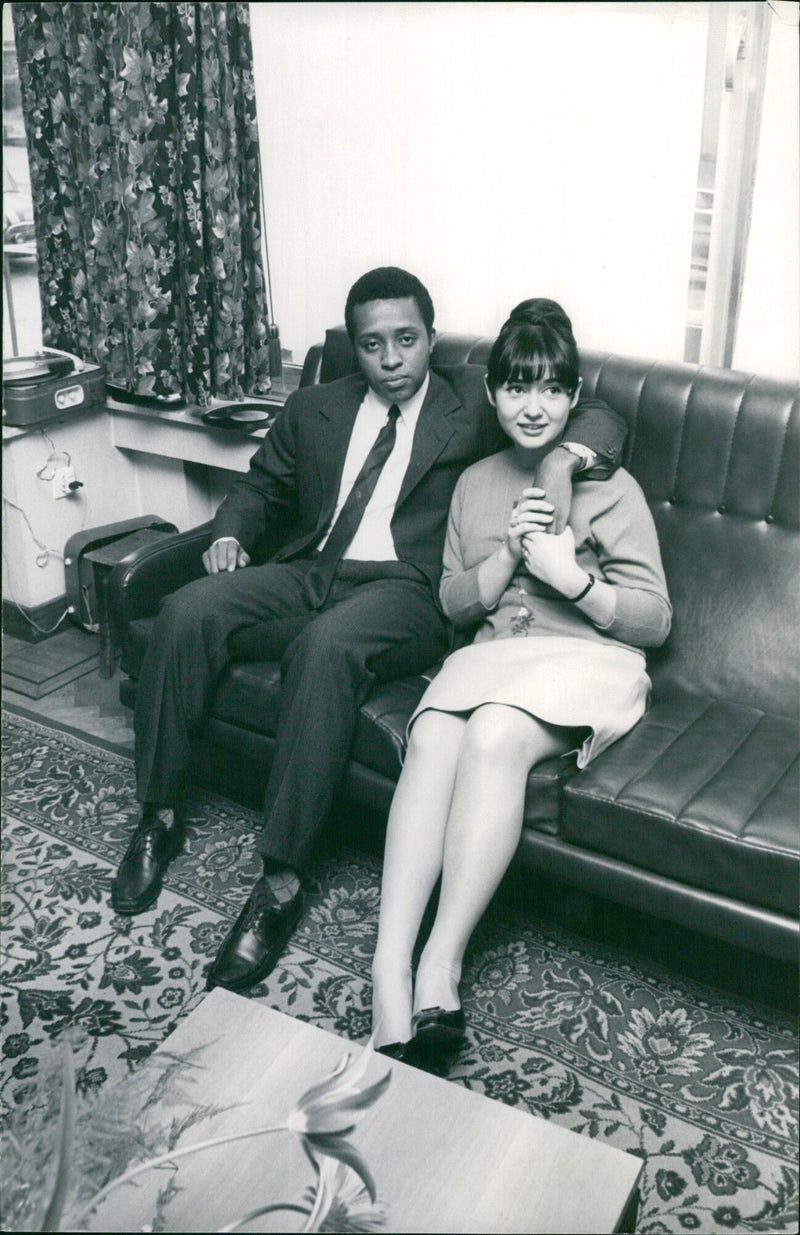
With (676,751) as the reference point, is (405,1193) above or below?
below

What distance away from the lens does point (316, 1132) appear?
0.92m

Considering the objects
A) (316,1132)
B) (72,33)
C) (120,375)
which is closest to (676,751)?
(316,1132)

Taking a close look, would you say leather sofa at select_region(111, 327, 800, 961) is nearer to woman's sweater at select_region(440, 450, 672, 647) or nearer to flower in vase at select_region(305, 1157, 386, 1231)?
woman's sweater at select_region(440, 450, 672, 647)

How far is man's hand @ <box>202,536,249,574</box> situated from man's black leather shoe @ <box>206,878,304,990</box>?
673 millimetres

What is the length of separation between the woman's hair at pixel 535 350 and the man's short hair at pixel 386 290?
281mm

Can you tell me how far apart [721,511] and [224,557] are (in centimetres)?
100

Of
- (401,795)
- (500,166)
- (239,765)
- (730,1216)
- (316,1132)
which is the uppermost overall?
(500,166)

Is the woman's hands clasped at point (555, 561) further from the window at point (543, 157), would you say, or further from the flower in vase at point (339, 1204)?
the flower in vase at point (339, 1204)

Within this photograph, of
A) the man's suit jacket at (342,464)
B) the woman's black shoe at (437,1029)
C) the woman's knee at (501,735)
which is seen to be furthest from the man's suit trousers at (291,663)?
the woman's black shoe at (437,1029)

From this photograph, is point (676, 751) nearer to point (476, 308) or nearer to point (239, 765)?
point (239, 765)

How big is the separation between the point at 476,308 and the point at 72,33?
48.8 inches

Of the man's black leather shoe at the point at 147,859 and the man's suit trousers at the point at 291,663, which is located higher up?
the man's suit trousers at the point at 291,663

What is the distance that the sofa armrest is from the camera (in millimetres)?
2195

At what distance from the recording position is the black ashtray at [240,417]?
8.96 feet
